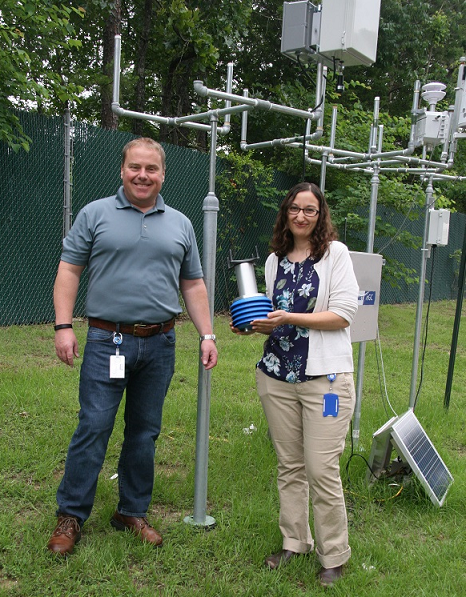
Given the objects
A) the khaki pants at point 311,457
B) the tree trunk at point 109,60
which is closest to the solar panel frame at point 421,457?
the khaki pants at point 311,457

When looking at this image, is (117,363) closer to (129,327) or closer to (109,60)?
(129,327)

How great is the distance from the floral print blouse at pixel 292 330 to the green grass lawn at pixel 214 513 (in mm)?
883

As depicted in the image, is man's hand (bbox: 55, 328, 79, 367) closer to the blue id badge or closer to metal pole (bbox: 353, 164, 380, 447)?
the blue id badge

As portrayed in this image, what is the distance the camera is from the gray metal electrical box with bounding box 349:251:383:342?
3.82 meters

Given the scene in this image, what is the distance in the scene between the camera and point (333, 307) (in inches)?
98.7

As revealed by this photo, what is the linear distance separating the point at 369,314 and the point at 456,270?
41.0ft

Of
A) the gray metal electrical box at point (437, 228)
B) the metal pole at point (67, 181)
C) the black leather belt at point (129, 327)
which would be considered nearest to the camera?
the black leather belt at point (129, 327)

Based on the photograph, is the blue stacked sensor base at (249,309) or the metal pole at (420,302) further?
the metal pole at (420,302)

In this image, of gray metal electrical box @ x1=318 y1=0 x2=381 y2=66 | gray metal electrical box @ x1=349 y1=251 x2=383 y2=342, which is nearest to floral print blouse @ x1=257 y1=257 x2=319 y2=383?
gray metal electrical box @ x1=349 y1=251 x2=383 y2=342

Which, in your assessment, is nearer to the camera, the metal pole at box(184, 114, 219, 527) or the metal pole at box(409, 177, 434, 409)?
the metal pole at box(184, 114, 219, 527)

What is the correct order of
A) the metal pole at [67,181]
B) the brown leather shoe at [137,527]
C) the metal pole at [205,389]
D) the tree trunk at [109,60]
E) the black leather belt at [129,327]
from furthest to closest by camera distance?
1. the tree trunk at [109,60]
2. the metal pole at [67,181]
3. the metal pole at [205,389]
4. the brown leather shoe at [137,527]
5. the black leather belt at [129,327]

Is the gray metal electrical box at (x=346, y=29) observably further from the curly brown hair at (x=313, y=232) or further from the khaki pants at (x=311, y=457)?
the khaki pants at (x=311, y=457)

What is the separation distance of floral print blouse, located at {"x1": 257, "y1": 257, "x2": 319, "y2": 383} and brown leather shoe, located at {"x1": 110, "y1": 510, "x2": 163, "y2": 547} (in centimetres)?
95

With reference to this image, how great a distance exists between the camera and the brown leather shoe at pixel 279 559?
103 inches
